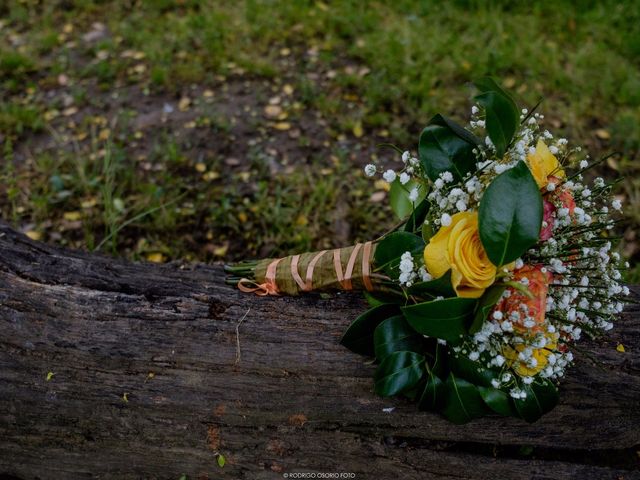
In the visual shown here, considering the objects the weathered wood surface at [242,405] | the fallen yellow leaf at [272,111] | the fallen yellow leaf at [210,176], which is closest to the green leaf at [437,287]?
the weathered wood surface at [242,405]

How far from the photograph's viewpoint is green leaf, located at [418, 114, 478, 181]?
5.37 feet

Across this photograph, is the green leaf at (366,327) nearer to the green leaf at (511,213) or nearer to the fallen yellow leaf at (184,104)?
the green leaf at (511,213)

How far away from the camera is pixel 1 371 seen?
1.83m

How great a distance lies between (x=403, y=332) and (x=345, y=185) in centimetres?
175

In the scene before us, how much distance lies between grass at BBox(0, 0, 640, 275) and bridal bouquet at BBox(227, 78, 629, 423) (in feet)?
4.54

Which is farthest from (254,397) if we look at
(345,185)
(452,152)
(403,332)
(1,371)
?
(345,185)

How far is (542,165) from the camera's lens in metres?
1.54

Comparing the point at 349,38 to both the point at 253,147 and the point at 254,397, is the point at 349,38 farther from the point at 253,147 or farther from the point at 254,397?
the point at 254,397

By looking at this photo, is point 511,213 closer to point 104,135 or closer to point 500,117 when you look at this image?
point 500,117

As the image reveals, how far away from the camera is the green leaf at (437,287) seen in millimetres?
1445

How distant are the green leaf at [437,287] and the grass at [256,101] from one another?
1468mm

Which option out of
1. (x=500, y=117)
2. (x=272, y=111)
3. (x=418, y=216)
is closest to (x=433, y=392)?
(x=418, y=216)

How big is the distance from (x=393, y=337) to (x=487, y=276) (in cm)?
35

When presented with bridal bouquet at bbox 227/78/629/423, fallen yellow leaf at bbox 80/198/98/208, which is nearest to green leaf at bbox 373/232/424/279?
bridal bouquet at bbox 227/78/629/423
